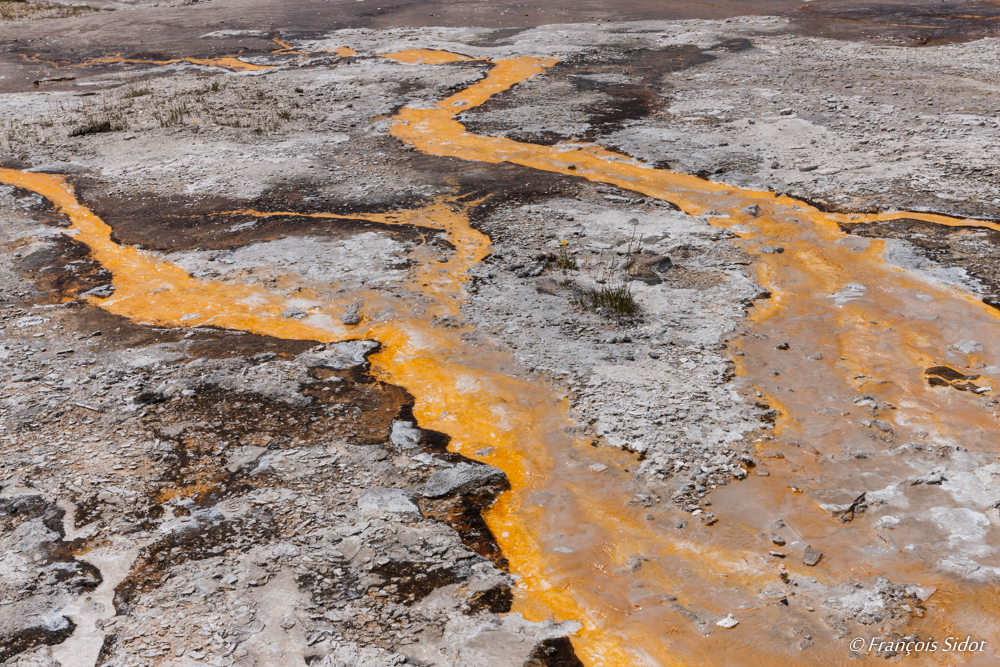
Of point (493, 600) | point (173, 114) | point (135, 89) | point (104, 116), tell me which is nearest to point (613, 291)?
point (493, 600)

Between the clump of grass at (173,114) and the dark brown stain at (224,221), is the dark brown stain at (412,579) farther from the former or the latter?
the clump of grass at (173,114)

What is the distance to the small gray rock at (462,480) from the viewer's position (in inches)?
136

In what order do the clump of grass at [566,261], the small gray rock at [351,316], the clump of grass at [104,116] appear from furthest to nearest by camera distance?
1. the clump of grass at [104,116]
2. the clump of grass at [566,261]
3. the small gray rock at [351,316]

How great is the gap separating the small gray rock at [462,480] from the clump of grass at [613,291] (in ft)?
5.19

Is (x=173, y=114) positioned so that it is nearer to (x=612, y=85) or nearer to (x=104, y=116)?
(x=104, y=116)

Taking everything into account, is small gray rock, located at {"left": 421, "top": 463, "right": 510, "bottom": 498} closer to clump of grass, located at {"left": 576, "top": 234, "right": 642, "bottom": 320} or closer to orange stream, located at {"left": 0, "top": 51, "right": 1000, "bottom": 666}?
orange stream, located at {"left": 0, "top": 51, "right": 1000, "bottom": 666}

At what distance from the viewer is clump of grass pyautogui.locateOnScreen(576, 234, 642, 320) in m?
4.73

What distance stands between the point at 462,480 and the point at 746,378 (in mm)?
1764

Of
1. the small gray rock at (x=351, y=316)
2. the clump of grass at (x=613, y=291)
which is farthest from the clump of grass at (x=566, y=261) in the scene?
the small gray rock at (x=351, y=316)

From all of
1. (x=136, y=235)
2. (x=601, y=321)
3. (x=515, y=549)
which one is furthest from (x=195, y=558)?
(x=136, y=235)

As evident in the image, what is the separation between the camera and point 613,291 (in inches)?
195

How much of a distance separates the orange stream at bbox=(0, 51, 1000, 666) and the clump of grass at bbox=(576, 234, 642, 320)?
2.55 feet

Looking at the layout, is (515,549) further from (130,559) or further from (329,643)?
(130,559)

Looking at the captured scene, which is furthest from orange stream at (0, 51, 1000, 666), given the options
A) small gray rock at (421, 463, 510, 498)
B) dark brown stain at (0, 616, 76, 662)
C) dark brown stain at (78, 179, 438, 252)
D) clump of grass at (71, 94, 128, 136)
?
clump of grass at (71, 94, 128, 136)
